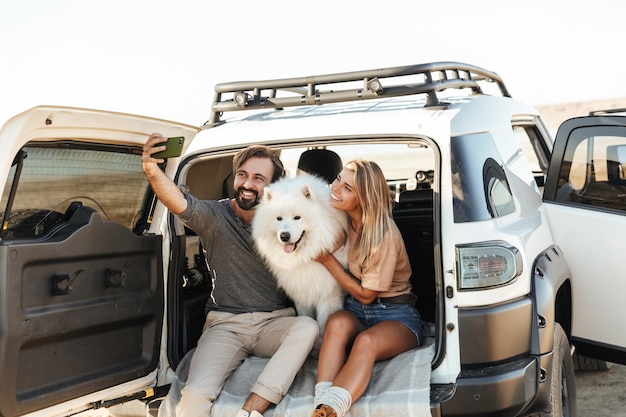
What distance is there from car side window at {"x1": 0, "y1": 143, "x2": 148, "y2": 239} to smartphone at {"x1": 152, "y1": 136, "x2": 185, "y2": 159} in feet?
0.83

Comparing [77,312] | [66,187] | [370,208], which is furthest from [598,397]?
[66,187]

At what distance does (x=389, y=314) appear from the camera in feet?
12.6

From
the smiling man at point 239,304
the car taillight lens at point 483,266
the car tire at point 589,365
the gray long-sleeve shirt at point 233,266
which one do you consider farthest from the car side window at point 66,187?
the car tire at point 589,365

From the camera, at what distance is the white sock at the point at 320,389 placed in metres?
3.43

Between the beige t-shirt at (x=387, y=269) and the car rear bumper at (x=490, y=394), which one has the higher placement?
the beige t-shirt at (x=387, y=269)

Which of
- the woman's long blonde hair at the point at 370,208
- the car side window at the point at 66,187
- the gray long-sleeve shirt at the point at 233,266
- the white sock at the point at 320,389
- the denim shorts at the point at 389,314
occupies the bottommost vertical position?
the white sock at the point at 320,389

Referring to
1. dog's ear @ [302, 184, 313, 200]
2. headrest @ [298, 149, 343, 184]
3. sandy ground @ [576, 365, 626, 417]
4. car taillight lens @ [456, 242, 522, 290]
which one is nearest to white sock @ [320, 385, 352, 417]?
car taillight lens @ [456, 242, 522, 290]

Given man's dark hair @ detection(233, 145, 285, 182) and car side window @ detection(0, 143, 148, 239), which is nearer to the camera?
car side window @ detection(0, 143, 148, 239)

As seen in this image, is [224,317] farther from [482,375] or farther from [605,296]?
[605,296]

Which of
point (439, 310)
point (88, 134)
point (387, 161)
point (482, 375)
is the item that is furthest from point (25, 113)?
point (387, 161)

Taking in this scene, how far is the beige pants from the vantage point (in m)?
3.63

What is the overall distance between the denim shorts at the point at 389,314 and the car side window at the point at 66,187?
1.40 meters

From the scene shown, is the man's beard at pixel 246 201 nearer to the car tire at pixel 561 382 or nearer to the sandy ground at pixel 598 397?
the sandy ground at pixel 598 397

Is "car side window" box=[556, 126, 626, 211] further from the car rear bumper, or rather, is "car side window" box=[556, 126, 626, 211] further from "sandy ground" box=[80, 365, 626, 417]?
"sandy ground" box=[80, 365, 626, 417]
